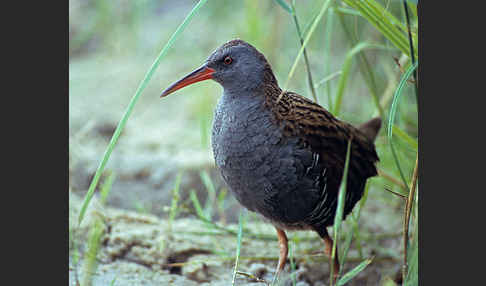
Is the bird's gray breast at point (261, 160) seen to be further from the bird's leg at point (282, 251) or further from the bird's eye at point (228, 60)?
the bird's leg at point (282, 251)

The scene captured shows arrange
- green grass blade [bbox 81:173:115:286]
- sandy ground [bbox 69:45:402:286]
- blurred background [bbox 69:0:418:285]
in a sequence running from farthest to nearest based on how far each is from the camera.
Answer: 1. blurred background [bbox 69:0:418:285]
2. sandy ground [bbox 69:45:402:286]
3. green grass blade [bbox 81:173:115:286]

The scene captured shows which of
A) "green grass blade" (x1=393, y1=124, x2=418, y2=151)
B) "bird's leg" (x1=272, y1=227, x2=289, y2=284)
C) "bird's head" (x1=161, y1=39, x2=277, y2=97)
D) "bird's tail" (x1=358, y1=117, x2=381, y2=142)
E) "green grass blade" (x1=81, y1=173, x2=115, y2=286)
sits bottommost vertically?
"bird's leg" (x1=272, y1=227, x2=289, y2=284)

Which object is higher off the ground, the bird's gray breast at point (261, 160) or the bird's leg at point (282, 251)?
the bird's gray breast at point (261, 160)

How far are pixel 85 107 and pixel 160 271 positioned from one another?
6.29ft

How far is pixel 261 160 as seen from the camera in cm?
197

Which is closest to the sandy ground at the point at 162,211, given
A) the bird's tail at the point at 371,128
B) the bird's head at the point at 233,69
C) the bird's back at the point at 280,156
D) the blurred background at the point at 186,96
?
the blurred background at the point at 186,96

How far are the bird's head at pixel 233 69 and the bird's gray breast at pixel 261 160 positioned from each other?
56mm

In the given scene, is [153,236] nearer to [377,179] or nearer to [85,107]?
[377,179]

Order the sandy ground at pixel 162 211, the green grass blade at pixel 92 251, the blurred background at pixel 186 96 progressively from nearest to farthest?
the green grass blade at pixel 92 251 < the sandy ground at pixel 162 211 < the blurred background at pixel 186 96

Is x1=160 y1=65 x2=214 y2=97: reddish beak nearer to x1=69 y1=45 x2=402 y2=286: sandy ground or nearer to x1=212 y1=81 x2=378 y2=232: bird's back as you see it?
x1=212 y1=81 x2=378 y2=232: bird's back

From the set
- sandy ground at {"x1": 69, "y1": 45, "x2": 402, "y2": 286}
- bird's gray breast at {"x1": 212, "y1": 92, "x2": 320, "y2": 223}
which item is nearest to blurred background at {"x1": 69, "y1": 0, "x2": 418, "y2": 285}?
sandy ground at {"x1": 69, "y1": 45, "x2": 402, "y2": 286}

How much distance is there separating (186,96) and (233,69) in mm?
2332

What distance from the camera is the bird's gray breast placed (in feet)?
6.47

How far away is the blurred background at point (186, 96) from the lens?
10.00ft
